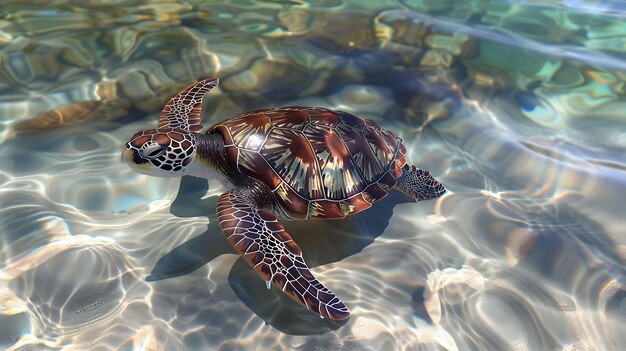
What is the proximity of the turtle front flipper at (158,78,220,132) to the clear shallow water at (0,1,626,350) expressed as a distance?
0.86ft

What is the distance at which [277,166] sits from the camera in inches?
97.6

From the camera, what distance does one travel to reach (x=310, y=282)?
2.05m

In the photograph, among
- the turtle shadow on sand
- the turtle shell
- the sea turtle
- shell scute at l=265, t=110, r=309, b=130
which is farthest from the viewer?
shell scute at l=265, t=110, r=309, b=130

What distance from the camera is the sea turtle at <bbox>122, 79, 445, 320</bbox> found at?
2.30m

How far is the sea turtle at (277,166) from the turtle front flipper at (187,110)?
0.09 meters

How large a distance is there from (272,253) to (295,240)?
45 centimetres

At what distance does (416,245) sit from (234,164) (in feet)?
3.83

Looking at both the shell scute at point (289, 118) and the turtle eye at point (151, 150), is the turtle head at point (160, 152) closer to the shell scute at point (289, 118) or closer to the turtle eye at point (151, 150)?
the turtle eye at point (151, 150)

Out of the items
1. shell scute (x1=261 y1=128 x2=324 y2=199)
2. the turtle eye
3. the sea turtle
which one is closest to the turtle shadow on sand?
the sea turtle

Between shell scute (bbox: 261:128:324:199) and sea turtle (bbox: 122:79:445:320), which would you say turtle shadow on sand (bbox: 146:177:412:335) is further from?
shell scute (bbox: 261:128:324:199)

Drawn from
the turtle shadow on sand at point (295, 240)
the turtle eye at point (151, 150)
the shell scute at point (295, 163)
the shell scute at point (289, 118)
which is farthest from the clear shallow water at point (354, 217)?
the shell scute at point (289, 118)

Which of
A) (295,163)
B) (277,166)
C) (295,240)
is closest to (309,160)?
(295,163)

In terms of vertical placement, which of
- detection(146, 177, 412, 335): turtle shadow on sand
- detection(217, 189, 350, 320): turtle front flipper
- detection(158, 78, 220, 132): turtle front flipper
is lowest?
detection(146, 177, 412, 335): turtle shadow on sand

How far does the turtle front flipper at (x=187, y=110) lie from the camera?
115 inches
